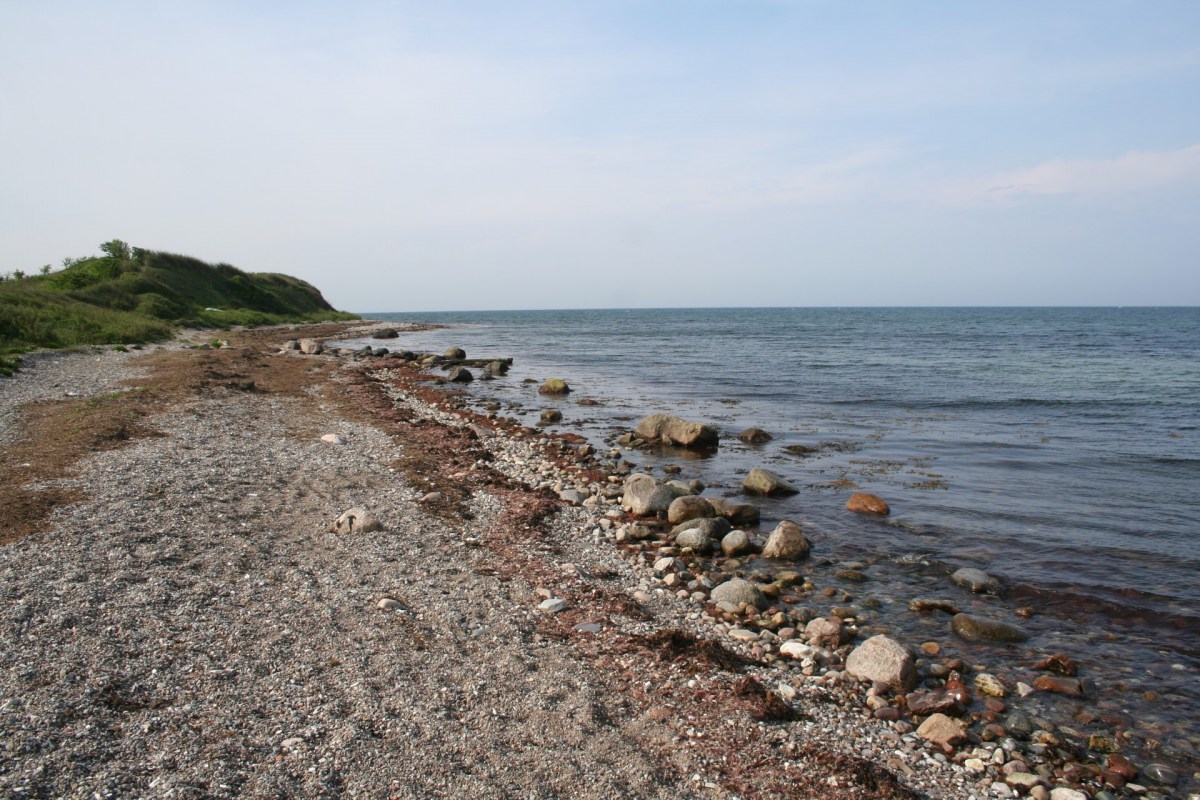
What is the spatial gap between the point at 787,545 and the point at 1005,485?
7.53 metres

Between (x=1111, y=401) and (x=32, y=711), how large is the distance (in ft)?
109

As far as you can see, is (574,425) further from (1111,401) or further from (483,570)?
(1111,401)

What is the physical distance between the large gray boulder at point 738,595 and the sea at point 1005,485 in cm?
155

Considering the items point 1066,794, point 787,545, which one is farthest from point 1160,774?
point 787,545

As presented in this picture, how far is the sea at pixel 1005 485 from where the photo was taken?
8062 mm

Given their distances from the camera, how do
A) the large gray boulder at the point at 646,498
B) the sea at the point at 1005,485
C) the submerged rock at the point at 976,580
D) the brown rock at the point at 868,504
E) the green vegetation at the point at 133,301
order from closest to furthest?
the sea at the point at 1005,485 → the submerged rock at the point at 976,580 → the large gray boulder at the point at 646,498 → the brown rock at the point at 868,504 → the green vegetation at the point at 133,301

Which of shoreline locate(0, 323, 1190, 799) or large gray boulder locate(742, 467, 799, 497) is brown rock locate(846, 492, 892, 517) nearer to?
large gray boulder locate(742, 467, 799, 497)

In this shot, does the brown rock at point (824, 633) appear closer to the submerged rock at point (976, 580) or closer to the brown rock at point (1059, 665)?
the brown rock at point (1059, 665)

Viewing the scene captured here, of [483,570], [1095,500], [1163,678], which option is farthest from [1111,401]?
[483,570]

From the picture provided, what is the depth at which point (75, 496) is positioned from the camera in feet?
36.7

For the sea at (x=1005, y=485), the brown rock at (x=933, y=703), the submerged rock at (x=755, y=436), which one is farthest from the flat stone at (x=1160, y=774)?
the submerged rock at (x=755, y=436)

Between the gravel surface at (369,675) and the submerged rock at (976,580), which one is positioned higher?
the gravel surface at (369,675)

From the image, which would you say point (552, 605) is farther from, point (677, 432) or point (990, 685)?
point (677, 432)

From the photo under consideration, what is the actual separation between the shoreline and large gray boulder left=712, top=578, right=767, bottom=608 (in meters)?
0.57
